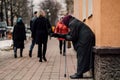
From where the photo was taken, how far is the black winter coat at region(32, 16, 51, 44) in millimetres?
16969

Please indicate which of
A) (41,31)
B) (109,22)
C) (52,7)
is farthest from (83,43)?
(52,7)

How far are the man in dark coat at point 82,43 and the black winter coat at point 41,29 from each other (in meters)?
5.06

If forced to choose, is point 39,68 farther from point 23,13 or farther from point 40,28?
point 23,13

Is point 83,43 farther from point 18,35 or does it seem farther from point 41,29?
point 18,35

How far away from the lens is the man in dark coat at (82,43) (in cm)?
1140

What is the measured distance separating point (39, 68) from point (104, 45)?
4.69 meters

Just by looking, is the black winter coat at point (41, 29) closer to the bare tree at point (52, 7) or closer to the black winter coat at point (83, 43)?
the black winter coat at point (83, 43)

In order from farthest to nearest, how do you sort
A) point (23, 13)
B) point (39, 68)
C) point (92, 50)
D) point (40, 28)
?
point (23, 13), point (40, 28), point (39, 68), point (92, 50)

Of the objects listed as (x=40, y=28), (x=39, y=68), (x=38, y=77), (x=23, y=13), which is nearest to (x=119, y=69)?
(x=38, y=77)

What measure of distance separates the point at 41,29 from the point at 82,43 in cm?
570

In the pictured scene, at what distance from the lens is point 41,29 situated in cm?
1711

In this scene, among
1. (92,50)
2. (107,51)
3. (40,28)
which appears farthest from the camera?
(40,28)

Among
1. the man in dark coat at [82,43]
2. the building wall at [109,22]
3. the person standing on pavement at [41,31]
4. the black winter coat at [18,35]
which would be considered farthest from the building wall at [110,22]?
the black winter coat at [18,35]

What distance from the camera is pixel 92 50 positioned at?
36.5 ft
